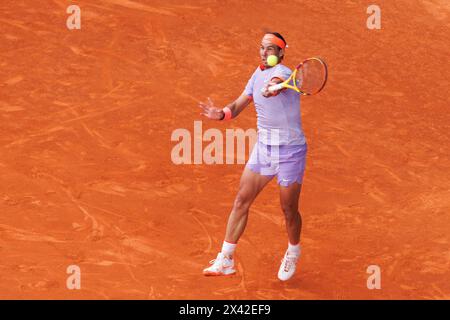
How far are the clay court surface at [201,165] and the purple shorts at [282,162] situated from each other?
3.68 ft

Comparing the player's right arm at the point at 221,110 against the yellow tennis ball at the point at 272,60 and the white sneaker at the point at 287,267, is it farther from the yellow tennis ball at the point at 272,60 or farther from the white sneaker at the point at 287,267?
the white sneaker at the point at 287,267

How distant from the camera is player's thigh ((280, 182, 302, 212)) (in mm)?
7785

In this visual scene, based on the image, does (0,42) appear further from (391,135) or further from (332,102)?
(391,135)

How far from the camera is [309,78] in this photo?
7.57m

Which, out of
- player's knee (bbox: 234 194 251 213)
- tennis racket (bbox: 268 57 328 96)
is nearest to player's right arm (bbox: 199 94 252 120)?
tennis racket (bbox: 268 57 328 96)

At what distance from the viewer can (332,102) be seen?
12617 millimetres

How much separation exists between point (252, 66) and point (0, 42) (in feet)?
13.0

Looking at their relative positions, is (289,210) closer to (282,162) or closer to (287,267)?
(282,162)

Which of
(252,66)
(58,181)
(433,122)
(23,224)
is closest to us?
(23,224)

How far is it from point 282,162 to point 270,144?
19 cm

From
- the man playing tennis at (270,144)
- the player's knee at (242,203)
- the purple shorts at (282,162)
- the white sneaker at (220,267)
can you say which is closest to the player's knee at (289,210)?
the man playing tennis at (270,144)

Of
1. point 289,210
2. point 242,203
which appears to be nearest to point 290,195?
point 289,210

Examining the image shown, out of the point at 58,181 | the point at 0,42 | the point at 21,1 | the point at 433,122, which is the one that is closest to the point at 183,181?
the point at 58,181

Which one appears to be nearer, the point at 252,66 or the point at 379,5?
the point at 252,66
